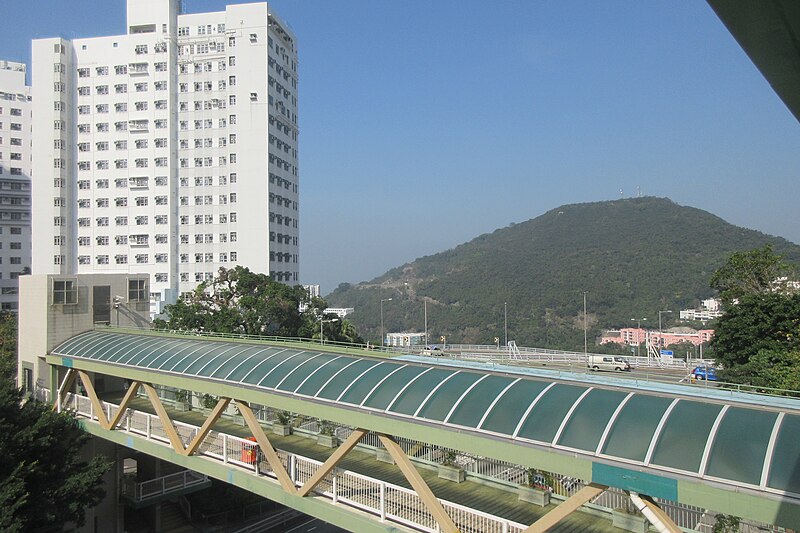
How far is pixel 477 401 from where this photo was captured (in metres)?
11.2

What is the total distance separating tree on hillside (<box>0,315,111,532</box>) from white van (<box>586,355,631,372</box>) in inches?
1461

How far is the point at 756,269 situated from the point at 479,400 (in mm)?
34850

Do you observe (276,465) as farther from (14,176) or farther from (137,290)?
(14,176)

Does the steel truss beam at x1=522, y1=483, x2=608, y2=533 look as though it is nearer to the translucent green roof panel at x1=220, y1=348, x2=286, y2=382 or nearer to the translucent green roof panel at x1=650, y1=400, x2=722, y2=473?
the translucent green roof panel at x1=650, y1=400, x2=722, y2=473

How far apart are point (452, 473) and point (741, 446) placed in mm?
7215

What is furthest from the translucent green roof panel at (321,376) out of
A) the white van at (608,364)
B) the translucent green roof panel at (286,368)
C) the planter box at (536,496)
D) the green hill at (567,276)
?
the green hill at (567,276)

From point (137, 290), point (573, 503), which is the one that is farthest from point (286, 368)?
point (137, 290)

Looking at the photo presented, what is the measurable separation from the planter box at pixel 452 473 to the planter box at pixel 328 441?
4.04 meters

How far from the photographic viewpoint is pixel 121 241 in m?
62.6

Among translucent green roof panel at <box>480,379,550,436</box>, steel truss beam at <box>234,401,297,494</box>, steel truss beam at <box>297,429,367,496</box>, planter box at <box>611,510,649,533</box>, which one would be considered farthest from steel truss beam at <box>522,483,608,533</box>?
steel truss beam at <box>234,401,297,494</box>

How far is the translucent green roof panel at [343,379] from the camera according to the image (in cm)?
1328

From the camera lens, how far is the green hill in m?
101

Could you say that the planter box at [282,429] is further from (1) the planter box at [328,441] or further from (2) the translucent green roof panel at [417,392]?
(2) the translucent green roof panel at [417,392]

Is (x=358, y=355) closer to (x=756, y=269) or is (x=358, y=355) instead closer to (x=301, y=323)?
(x=301, y=323)
